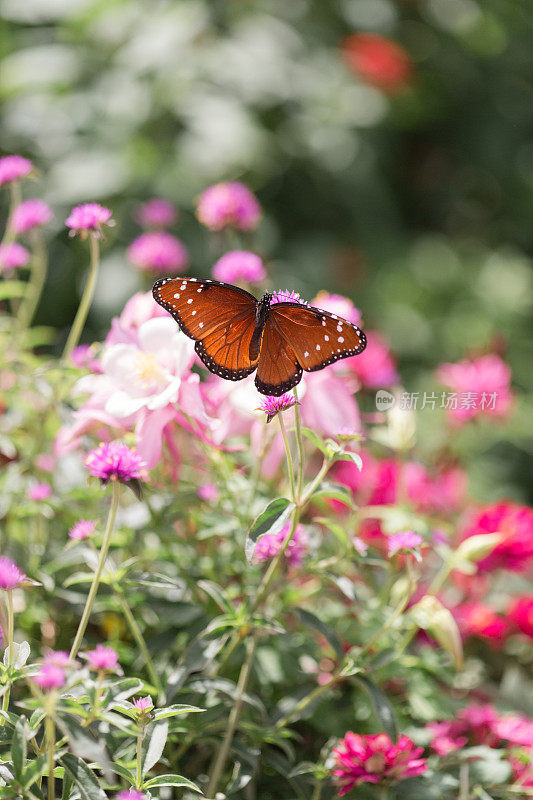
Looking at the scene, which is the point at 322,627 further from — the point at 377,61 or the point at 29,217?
the point at 377,61

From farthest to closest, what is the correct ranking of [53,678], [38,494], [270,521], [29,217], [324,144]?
[324,144] < [29,217] < [38,494] < [270,521] < [53,678]

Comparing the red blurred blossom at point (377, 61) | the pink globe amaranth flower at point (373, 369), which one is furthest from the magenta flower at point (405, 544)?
the red blurred blossom at point (377, 61)

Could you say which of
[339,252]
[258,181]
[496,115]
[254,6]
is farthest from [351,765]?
[496,115]

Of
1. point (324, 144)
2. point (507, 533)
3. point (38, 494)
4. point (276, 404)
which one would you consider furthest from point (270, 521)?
point (324, 144)

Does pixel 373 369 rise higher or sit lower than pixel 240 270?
lower

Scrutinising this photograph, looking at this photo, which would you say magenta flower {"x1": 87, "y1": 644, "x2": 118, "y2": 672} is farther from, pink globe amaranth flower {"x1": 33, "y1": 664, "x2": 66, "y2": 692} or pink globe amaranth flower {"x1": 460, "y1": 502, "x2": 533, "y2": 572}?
pink globe amaranth flower {"x1": 460, "y1": 502, "x2": 533, "y2": 572}

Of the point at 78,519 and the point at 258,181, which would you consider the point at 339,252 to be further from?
the point at 78,519
